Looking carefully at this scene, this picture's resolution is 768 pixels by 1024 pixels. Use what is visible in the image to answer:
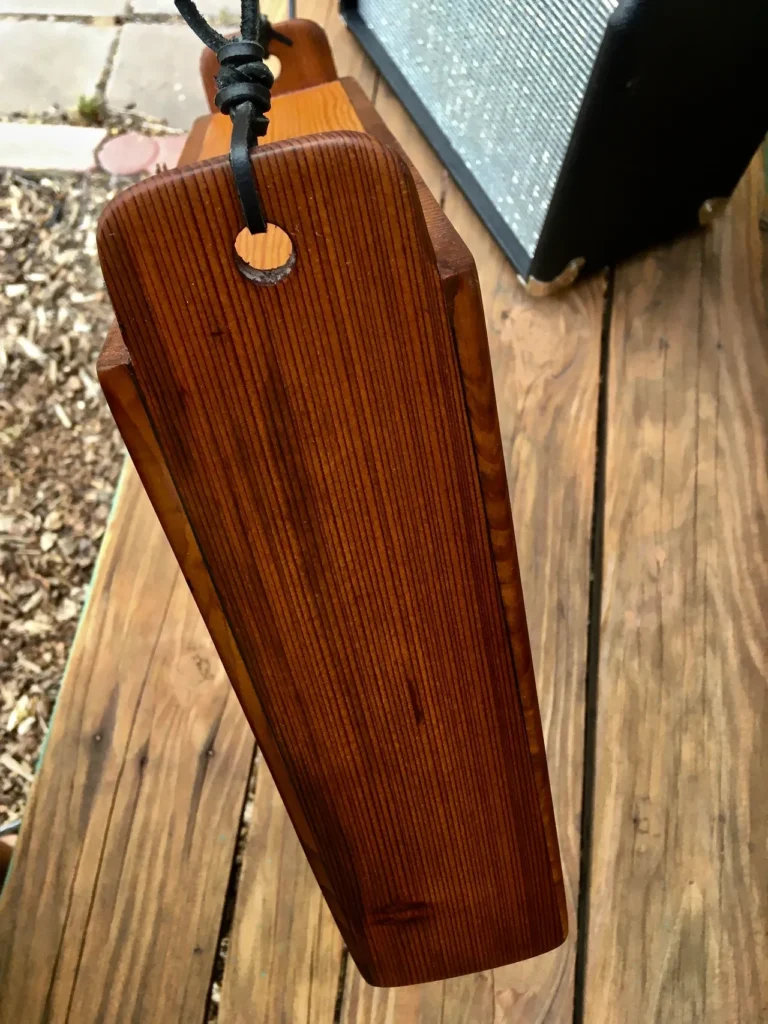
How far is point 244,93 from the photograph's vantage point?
1.10 ft

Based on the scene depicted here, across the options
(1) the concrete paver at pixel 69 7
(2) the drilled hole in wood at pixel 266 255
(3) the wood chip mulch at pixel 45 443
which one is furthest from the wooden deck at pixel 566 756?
(1) the concrete paver at pixel 69 7

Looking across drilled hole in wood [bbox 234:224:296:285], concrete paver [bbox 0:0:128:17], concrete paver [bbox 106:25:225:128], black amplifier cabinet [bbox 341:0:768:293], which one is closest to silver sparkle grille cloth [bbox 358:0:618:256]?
black amplifier cabinet [bbox 341:0:768:293]

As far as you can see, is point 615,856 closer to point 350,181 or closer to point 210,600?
point 210,600

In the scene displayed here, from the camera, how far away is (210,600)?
1.37 feet

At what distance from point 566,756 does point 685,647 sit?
156mm

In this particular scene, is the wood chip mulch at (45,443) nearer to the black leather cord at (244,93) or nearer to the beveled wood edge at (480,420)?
the beveled wood edge at (480,420)

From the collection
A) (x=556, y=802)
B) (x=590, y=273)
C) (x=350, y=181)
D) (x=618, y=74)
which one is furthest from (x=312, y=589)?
(x=590, y=273)

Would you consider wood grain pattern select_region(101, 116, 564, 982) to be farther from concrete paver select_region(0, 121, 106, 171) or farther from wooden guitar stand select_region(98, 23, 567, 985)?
concrete paver select_region(0, 121, 106, 171)

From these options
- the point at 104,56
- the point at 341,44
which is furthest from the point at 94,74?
the point at 341,44

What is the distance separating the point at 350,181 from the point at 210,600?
0.21 m

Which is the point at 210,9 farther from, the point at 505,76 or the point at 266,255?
the point at 266,255

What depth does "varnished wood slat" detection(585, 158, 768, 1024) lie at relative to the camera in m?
0.67

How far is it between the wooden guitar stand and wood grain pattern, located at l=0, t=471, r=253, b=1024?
0.69 feet

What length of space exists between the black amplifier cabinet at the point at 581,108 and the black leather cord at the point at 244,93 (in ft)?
1.46
